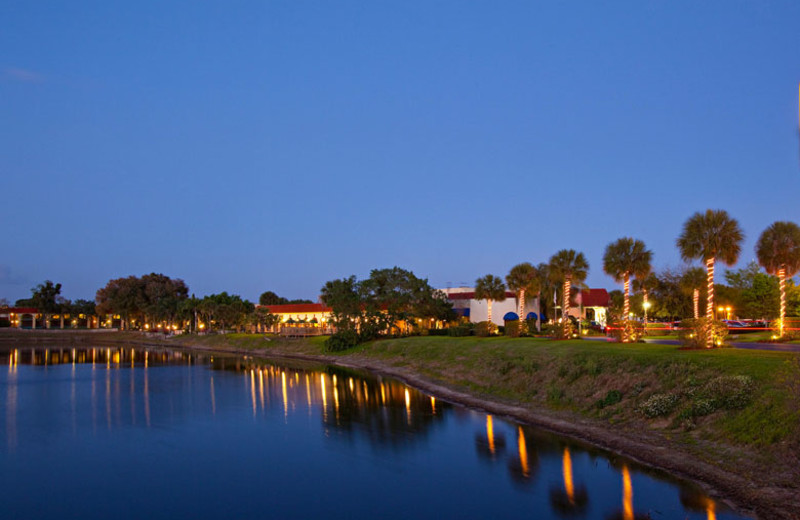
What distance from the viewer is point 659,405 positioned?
23.4 metres

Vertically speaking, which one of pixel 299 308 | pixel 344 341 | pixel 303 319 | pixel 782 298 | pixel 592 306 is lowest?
pixel 344 341

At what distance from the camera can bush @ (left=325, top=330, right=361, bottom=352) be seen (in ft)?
231

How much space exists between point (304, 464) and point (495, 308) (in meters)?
65.5

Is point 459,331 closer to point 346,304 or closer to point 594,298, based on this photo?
point 346,304

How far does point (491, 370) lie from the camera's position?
4031 cm

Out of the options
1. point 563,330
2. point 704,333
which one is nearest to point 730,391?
point 704,333

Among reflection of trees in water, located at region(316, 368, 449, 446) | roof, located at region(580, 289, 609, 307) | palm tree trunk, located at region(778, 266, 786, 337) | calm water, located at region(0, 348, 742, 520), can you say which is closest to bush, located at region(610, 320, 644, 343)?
palm tree trunk, located at region(778, 266, 786, 337)

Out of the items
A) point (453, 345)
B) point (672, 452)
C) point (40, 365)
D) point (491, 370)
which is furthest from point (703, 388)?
point (40, 365)

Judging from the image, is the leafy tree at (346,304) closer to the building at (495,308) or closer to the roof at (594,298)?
the building at (495,308)

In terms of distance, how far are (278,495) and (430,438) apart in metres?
8.90

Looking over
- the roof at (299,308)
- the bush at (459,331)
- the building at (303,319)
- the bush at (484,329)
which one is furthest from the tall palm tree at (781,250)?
the roof at (299,308)

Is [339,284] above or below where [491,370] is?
above

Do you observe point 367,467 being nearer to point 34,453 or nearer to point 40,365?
point 34,453

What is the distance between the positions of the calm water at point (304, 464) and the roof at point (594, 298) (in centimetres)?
5430
